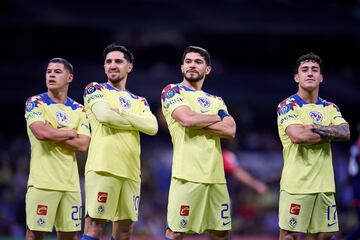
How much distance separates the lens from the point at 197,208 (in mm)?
7695

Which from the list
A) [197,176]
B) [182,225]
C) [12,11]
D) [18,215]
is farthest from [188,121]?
[12,11]

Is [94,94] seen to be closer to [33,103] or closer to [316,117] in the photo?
[33,103]

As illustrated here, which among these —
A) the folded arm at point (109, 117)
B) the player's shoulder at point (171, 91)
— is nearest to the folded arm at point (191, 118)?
the player's shoulder at point (171, 91)

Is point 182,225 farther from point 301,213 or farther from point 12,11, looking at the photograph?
point 12,11

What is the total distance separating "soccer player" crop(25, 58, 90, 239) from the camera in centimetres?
792

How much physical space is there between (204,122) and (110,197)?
3.91ft

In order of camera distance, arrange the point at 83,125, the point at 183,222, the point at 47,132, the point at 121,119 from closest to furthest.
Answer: the point at 183,222, the point at 121,119, the point at 47,132, the point at 83,125

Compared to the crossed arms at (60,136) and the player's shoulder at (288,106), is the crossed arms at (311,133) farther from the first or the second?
the crossed arms at (60,136)

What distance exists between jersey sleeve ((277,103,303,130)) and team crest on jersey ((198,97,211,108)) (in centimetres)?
75

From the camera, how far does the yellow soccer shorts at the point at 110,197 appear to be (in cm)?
772

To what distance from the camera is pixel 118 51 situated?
26.9 feet

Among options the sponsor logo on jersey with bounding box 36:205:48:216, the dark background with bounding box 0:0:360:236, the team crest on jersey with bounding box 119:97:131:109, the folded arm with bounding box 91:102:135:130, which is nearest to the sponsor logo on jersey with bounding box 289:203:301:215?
the folded arm with bounding box 91:102:135:130

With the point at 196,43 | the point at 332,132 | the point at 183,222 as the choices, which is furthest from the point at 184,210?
the point at 196,43

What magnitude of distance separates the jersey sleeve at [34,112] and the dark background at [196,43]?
8166 mm
